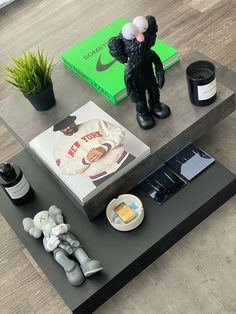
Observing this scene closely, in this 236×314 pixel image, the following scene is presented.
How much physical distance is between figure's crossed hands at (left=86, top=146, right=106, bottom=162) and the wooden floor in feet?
1.32

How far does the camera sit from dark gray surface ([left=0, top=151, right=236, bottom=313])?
1.37 metres

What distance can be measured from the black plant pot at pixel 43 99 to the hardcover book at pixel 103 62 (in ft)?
0.53

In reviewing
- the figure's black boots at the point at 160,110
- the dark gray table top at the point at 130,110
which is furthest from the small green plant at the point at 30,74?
the figure's black boots at the point at 160,110

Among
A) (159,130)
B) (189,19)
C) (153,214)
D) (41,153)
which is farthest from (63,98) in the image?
(189,19)

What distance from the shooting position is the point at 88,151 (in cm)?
145

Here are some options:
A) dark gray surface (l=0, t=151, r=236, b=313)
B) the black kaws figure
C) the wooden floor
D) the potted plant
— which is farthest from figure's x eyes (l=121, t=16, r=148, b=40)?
the wooden floor

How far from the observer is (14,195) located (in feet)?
Answer: 5.04

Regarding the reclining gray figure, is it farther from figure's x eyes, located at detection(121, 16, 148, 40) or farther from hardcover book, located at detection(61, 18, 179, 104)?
figure's x eyes, located at detection(121, 16, 148, 40)

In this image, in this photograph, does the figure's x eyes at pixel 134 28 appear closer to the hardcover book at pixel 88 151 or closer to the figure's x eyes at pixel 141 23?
the figure's x eyes at pixel 141 23

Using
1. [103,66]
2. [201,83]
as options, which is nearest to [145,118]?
[201,83]

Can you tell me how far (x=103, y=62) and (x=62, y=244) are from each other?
0.72 m

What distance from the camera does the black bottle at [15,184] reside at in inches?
57.4

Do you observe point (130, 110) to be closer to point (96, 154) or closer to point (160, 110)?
point (160, 110)

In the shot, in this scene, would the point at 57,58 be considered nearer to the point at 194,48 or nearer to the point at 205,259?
the point at 194,48
